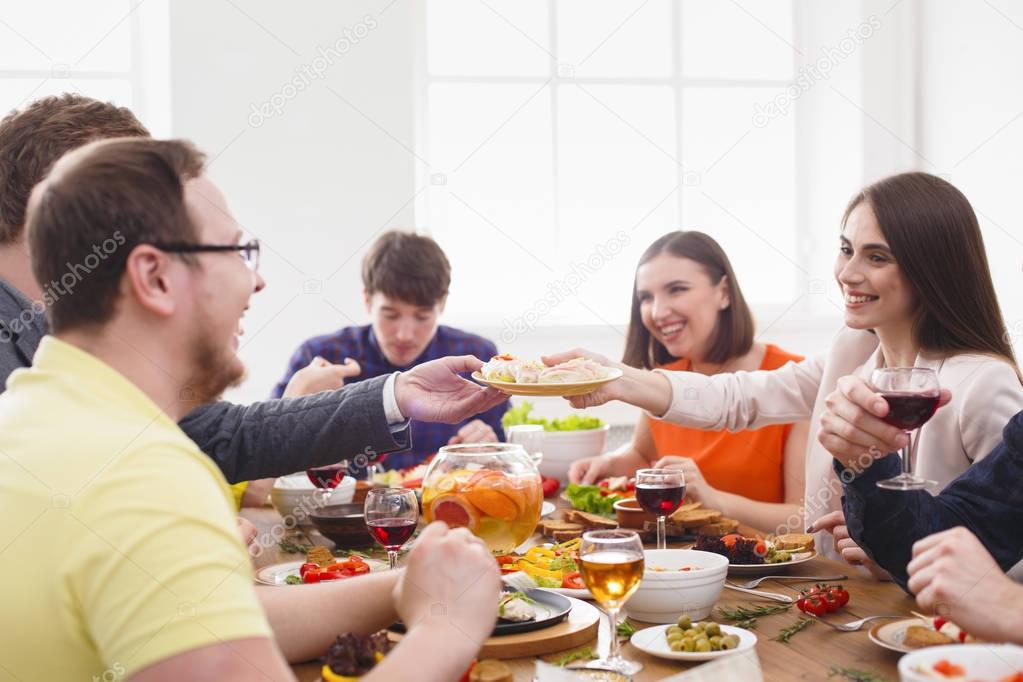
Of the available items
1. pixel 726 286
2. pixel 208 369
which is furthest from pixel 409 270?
pixel 208 369

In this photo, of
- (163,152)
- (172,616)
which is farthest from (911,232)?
(172,616)

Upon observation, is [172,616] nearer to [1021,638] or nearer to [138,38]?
[1021,638]

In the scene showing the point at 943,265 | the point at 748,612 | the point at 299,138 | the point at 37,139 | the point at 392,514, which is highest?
the point at 299,138

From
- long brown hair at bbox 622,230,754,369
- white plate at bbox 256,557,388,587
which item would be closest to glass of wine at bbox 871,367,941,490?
white plate at bbox 256,557,388,587

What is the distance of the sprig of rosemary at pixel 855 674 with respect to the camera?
1.29 meters

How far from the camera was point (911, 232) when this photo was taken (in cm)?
231

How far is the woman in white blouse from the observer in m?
A: 2.11

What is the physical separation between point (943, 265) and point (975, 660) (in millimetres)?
1437

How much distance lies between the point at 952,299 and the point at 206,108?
12.3ft

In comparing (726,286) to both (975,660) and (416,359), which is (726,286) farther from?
(975,660)

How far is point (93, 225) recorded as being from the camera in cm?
116

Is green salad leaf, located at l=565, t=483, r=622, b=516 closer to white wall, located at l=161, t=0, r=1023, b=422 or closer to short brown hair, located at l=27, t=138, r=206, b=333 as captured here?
short brown hair, located at l=27, t=138, r=206, b=333

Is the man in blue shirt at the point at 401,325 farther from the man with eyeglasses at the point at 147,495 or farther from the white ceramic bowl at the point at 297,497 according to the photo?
the man with eyeglasses at the point at 147,495

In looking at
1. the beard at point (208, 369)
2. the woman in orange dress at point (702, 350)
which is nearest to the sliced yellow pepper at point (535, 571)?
the beard at point (208, 369)
